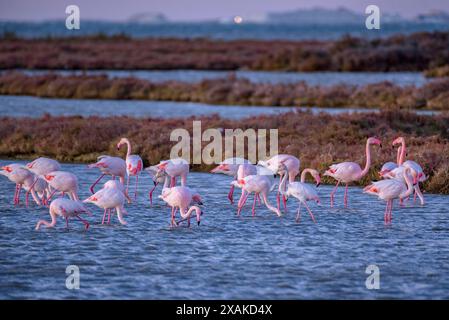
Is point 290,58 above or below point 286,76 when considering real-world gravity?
above

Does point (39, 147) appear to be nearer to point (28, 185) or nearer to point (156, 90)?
point (28, 185)

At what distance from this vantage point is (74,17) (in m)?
→ 19.6

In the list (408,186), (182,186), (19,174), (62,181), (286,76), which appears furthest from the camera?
(286,76)

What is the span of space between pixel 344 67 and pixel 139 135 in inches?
1267

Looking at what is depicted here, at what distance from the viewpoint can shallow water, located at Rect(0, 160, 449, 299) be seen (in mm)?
10406

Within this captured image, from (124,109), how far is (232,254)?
69.4 feet

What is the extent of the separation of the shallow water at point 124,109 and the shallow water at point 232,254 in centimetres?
1491

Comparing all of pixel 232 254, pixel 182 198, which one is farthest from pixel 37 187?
pixel 232 254

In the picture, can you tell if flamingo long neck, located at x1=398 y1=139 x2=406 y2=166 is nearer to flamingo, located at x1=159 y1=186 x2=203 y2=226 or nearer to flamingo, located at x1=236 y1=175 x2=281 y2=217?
flamingo, located at x1=236 y1=175 x2=281 y2=217

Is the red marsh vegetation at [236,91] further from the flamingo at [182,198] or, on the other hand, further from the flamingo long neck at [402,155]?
the flamingo at [182,198]

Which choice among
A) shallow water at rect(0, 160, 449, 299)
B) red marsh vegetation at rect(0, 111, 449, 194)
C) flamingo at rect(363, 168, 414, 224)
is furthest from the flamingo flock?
red marsh vegetation at rect(0, 111, 449, 194)

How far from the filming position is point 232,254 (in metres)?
12.1

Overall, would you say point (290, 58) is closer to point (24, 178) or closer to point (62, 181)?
point (24, 178)

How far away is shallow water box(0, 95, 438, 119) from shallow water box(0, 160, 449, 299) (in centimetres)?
1491
